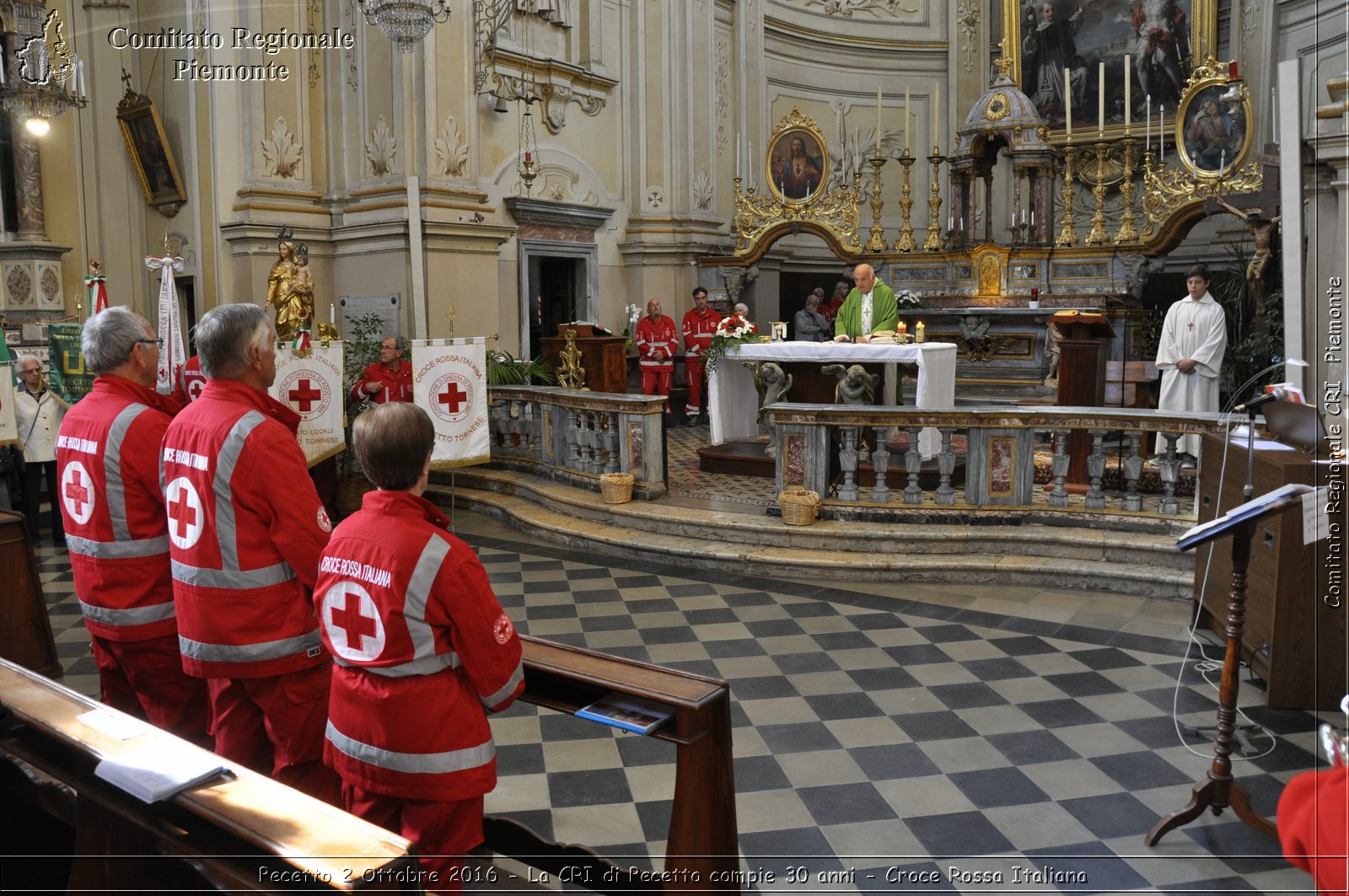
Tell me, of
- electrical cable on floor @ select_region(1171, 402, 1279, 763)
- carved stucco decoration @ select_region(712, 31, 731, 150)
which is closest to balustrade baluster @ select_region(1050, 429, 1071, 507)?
electrical cable on floor @ select_region(1171, 402, 1279, 763)

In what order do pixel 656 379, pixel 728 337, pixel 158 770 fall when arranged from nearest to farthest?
pixel 158 770 < pixel 728 337 < pixel 656 379

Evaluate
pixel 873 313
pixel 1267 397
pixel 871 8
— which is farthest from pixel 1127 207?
pixel 1267 397

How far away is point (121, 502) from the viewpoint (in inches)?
134

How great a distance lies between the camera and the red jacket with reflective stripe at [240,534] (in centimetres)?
293

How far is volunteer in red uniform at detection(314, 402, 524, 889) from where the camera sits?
2289mm

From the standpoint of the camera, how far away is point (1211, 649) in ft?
17.0

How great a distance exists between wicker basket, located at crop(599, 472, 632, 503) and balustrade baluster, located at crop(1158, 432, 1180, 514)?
386cm

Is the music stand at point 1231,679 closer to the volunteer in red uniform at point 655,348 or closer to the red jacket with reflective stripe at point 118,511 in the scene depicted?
the red jacket with reflective stripe at point 118,511

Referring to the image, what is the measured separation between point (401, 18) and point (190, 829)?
25.0 feet

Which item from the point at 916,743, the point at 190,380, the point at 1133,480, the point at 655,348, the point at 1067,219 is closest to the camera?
the point at 916,743

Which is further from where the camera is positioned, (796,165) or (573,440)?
(796,165)

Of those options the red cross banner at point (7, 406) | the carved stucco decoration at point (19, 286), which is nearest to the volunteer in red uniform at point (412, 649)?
the red cross banner at point (7, 406)

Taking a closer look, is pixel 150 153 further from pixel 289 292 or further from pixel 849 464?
pixel 849 464

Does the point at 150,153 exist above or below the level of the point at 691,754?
above
